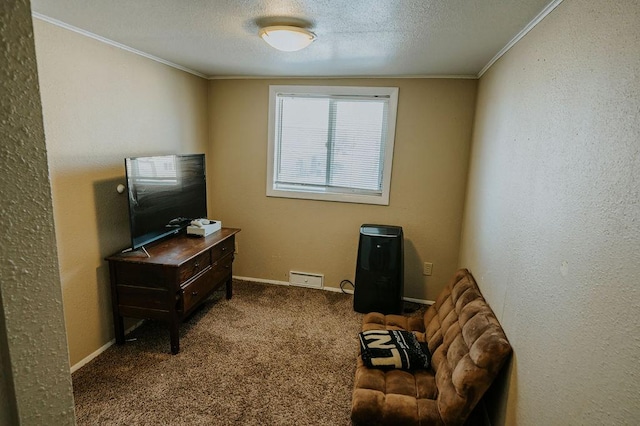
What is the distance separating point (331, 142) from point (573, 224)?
2717 millimetres

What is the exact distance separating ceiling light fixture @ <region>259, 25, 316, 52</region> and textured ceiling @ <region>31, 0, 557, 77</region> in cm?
4

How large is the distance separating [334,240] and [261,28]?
227 centimetres

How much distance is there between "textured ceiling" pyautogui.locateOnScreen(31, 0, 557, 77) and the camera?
5.70ft

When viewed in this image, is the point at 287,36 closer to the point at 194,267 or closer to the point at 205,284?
→ the point at 194,267

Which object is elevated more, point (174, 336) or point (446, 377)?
point (446, 377)

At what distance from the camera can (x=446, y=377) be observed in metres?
1.92

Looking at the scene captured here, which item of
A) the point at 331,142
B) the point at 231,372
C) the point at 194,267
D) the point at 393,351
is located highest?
the point at 331,142

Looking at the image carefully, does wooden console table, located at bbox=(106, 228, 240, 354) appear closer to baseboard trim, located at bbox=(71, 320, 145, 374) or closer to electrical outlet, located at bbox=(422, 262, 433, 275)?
baseboard trim, located at bbox=(71, 320, 145, 374)

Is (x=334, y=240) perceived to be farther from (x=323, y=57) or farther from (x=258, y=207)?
(x=323, y=57)

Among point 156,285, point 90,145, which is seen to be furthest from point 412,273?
point 90,145

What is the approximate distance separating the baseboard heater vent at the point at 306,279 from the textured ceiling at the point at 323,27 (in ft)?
7.00

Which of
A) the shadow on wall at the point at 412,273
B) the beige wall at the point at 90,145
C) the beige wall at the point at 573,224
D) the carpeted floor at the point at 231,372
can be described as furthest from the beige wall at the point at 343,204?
the beige wall at the point at 573,224

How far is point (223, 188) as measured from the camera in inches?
158

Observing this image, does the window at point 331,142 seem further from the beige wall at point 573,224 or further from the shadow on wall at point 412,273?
the beige wall at point 573,224
